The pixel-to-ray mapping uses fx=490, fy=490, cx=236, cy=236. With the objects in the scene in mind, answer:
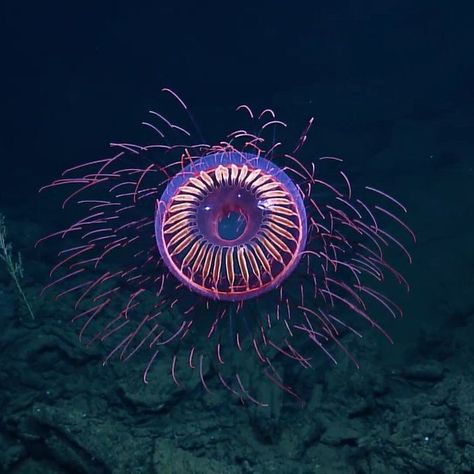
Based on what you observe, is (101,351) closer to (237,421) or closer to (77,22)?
(237,421)

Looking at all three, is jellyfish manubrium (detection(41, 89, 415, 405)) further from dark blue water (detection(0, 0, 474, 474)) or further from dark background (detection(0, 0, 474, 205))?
dark background (detection(0, 0, 474, 205))

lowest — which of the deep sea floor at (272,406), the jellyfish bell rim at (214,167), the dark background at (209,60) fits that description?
the deep sea floor at (272,406)

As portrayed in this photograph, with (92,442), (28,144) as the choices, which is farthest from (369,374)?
(28,144)

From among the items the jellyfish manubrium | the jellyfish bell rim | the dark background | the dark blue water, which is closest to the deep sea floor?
the dark blue water

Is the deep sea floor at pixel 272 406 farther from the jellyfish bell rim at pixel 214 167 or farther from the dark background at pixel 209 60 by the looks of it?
the dark background at pixel 209 60

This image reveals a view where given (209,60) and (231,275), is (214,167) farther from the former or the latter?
(209,60)

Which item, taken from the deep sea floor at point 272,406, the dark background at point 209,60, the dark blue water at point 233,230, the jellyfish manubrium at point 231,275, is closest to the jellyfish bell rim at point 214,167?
the jellyfish manubrium at point 231,275

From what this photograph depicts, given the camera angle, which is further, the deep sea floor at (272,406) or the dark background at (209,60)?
the dark background at (209,60)
